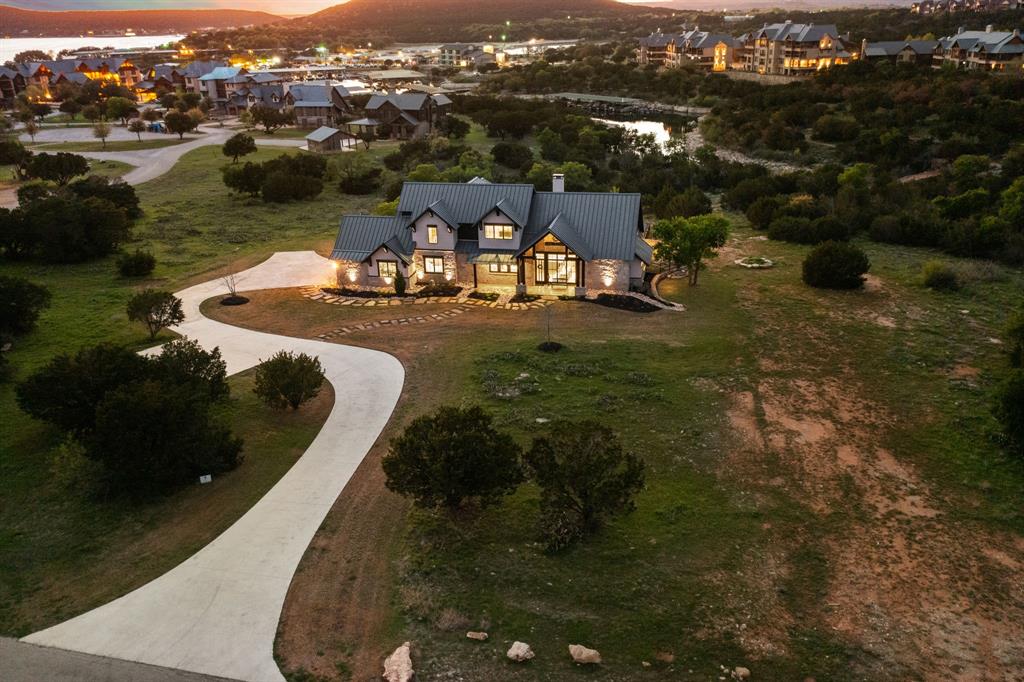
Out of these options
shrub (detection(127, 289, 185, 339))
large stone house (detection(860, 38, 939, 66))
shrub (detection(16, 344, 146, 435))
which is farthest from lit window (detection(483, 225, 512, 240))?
large stone house (detection(860, 38, 939, 66))

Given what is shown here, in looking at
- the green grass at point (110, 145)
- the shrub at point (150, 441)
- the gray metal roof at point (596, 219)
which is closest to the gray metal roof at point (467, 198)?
the gray metal roof at point (596, 219)

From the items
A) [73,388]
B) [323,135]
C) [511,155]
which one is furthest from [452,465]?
[323,135]

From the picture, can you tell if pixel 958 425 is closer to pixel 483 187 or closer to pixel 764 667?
pixel 764 667

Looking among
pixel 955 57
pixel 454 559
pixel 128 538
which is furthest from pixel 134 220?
pixel 955 57

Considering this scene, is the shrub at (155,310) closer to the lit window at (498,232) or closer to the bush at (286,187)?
the lit window at (498,232)

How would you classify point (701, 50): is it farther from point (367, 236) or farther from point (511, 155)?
point (367, 236)

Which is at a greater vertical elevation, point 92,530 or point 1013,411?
point 1013,411

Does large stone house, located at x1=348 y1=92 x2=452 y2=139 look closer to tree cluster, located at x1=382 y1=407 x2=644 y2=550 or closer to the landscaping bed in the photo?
the landscaping bed
